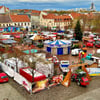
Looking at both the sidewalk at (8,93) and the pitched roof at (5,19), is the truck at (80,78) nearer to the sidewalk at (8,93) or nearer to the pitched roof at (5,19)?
the sidewalk at (8,93)

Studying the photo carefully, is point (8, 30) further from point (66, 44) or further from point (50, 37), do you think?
point (66, 44)

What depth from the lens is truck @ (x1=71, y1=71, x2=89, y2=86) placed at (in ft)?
40.7

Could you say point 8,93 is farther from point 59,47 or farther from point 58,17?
point 58,17

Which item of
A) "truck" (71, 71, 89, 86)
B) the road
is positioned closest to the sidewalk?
the road

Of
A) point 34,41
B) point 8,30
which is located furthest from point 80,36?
point 8,30

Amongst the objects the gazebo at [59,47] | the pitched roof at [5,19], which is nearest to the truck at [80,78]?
the gazebo at [59,47]

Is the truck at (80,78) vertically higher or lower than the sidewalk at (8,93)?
higher

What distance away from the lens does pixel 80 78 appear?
1274cm

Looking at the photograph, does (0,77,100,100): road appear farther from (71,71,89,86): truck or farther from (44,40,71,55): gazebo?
(44,40,71,55): gazebo

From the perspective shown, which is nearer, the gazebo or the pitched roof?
the gazebo

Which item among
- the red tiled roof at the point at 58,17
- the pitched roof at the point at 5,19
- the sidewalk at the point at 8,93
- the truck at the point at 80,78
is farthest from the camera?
the red tiled roof at the point at 58,17

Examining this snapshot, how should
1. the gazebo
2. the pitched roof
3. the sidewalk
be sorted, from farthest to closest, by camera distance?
the pitched roof → the gazebo → the sidewalk

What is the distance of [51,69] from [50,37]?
20.2m

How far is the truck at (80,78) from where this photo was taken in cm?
1240
